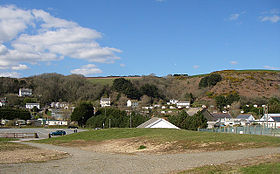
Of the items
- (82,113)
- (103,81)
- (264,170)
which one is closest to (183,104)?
(103,81)

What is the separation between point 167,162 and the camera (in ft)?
60.1

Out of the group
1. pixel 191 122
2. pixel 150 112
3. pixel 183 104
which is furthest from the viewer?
pixel 183 104

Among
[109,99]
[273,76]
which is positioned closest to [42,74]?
[109,99]

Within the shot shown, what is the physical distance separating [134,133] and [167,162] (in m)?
21.5

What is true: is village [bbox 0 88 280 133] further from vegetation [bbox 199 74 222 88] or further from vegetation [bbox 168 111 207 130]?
vegetation [bbox 199 74 222 88]

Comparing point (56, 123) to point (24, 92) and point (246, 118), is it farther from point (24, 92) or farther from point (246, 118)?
point (246, 118)

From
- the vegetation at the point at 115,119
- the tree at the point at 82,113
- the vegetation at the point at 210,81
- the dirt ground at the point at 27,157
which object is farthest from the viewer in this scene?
the vegetation at the point at 210,81

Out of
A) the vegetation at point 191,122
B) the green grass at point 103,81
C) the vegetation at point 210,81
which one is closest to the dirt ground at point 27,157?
the vegetation at point 191,122

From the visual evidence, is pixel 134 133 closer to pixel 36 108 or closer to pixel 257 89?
pixel 36 108

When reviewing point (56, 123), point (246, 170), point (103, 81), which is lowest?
point (56, 123)

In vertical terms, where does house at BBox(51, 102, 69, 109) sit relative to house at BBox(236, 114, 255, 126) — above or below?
above

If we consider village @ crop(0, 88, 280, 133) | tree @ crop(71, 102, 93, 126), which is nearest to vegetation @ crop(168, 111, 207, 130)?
village @ crop(0, 88, 280, 133)

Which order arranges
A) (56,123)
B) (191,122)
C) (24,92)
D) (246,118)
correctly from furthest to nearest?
1. (24,92)
2. (56,123)
3. (246,118)
4. (191,122)

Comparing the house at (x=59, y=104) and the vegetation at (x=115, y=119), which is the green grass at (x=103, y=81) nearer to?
the house at (x=59, y=104)
